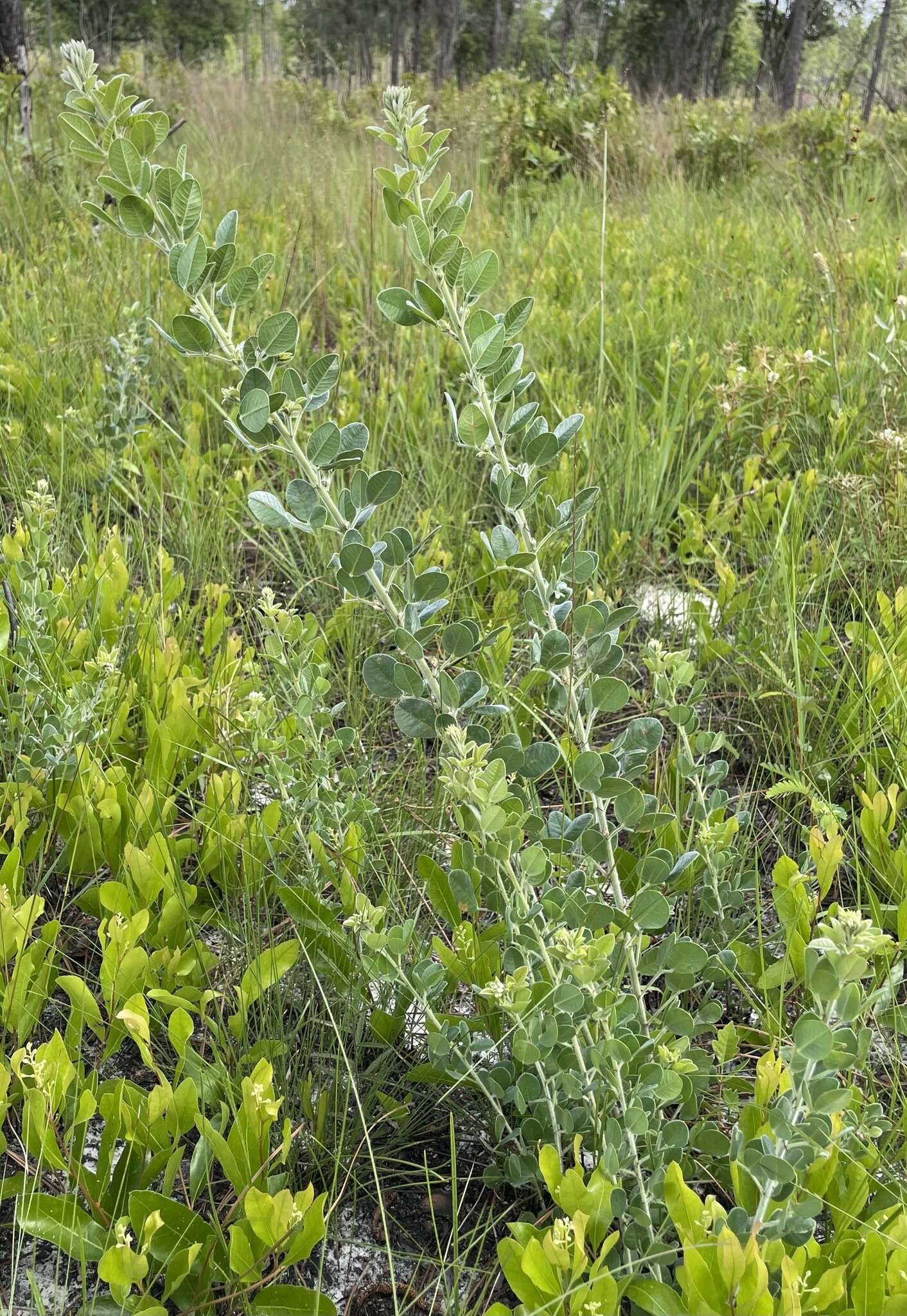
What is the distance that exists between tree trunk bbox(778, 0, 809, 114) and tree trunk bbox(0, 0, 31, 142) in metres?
11.3

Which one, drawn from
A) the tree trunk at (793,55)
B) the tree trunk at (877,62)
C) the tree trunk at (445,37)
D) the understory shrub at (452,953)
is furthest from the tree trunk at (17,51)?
the tree trunk at (793,55)

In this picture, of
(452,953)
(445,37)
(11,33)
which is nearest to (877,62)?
(445,37)

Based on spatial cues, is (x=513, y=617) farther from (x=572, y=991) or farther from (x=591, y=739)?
(x=572, y=991)

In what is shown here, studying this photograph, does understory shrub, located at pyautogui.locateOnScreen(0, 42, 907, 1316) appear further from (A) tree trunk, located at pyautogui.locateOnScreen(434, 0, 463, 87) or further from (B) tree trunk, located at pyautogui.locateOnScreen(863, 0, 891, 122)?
(A) tree trunk, located at pyautogui.locateOnScreen(434, 0, 463, 87)

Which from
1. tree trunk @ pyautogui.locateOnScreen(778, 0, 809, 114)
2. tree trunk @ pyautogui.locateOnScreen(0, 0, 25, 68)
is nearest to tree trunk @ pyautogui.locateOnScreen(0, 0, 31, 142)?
tree trunk @ pyautogui.locateOnScreen(0, 0, 25, 68)

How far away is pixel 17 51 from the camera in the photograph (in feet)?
Result: 20.0

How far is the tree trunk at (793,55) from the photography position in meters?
14.2

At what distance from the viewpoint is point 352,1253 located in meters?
1.28

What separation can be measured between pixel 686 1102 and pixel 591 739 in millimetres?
1134

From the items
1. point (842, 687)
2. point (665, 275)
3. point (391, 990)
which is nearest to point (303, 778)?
point (391, 990)

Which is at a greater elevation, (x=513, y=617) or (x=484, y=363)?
(x=484, y=363)

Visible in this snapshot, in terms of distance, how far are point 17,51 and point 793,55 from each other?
1229cm

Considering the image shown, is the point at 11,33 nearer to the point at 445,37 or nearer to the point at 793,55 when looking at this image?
the point at 793,55

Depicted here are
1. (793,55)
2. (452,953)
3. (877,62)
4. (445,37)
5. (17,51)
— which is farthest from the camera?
(445,37)
